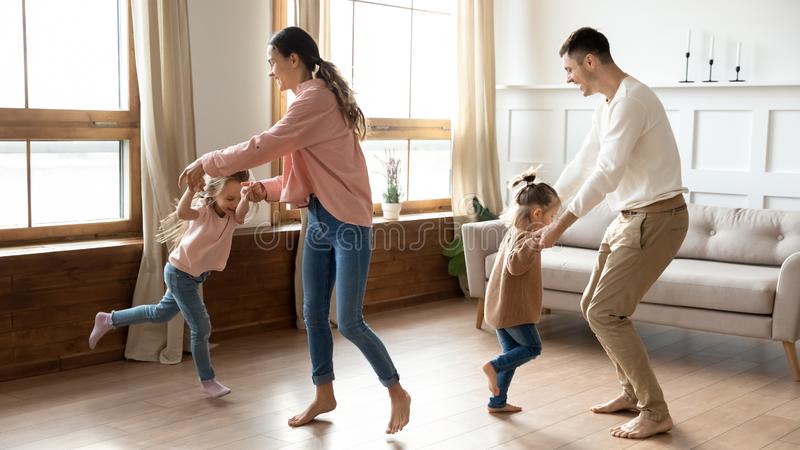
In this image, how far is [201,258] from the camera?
363 cm

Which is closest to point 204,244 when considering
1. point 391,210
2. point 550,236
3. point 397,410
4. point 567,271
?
point 397,410

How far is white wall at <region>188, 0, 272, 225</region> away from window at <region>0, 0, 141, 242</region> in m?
0.40

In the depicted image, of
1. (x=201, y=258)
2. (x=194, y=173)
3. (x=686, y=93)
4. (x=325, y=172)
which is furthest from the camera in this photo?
(x=686, y=93)

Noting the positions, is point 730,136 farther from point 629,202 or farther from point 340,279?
point 340,279

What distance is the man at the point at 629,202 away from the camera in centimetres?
317

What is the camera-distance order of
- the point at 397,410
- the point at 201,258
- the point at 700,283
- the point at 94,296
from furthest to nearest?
the point at 700,283, the point at 94,296, the point at 201,258, the point at 397,410

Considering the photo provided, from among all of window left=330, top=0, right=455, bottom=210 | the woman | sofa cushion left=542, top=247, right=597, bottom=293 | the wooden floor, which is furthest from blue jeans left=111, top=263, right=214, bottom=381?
window left=330, top=0, right=455, bottom=210

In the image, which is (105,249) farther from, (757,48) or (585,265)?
(757,48)

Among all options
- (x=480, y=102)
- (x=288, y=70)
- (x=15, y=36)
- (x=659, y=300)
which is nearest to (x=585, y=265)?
(x=659, y=300)

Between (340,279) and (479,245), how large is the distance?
2.13 m

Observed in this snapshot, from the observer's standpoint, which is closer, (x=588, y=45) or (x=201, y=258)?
(x=588, y=45)

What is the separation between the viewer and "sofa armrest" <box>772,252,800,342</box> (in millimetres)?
4133

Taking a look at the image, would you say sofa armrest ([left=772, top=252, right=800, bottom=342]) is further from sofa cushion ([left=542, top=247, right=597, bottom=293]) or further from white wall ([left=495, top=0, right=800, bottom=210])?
white wall ([left=495, top=0, right=800, bottom=210])

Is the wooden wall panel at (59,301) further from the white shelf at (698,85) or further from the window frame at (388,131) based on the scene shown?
the white shelf at (698,85)
